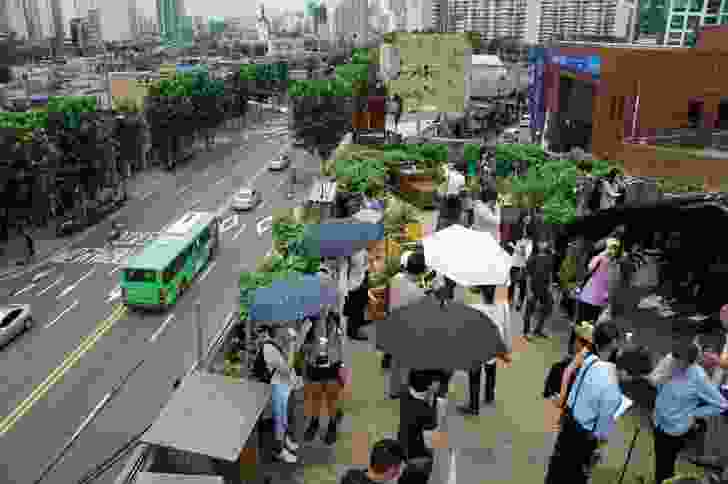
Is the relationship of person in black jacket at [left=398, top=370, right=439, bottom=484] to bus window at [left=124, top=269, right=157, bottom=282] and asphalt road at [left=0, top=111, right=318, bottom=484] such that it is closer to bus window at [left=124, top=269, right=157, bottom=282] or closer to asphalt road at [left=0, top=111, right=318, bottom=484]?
asphalt road at [left=0, top=111, right=318, bottom=484]

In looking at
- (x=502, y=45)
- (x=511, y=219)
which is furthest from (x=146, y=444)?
(x=502, y=45)

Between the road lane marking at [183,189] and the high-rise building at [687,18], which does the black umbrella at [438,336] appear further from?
the high-rise building at [687,18]

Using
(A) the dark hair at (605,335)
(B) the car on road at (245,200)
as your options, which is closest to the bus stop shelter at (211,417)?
(A) the dark hair at (605,335)

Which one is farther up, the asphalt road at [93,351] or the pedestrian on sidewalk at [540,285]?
the pedestrian on sidewalk at [540,285]

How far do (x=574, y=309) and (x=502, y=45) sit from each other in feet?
494

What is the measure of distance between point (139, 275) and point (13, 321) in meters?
4.90

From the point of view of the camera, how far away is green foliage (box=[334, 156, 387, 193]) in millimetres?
14188

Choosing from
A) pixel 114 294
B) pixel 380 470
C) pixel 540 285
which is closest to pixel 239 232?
pixel 114 294

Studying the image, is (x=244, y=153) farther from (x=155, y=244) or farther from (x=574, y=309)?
(x=574, y=309)

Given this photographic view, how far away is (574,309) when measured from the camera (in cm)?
987

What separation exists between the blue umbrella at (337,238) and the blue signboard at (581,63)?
2376 centimetres

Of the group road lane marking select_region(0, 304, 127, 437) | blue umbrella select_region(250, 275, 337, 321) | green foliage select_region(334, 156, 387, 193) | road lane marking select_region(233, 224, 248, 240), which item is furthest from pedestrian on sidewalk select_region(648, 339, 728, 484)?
road lane marking select_region(233, 224, 248, 240)

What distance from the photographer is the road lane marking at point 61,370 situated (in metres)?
18.4

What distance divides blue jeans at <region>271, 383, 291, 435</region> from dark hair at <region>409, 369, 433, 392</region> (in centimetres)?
127
